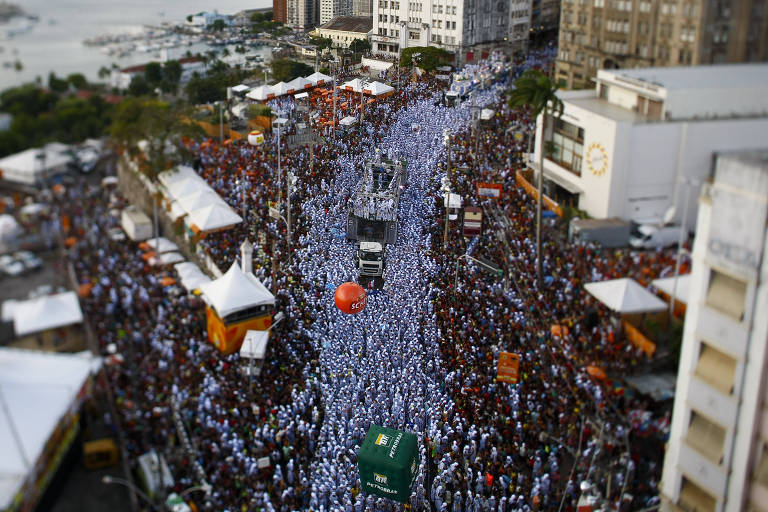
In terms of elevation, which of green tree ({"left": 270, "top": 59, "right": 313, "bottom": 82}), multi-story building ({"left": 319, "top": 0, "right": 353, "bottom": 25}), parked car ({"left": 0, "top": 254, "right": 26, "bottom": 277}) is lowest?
parked car ({"left": 0, "top": 254, "right": 26, "bottom": 277})

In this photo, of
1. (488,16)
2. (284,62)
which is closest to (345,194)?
(284,62)

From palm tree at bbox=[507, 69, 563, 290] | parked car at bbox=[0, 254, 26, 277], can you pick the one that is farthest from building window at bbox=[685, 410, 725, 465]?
parked car at bbox=[0, 254, 26, 277]

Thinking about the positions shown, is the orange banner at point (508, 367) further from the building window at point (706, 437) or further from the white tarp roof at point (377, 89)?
the white tarp roof at point (377, 89)

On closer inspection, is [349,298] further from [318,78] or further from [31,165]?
[318,78]

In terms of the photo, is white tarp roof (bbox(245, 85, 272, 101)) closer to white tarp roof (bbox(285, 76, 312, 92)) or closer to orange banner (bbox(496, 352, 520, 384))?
white tarp roof (bbox(285, 76, 312, 92))

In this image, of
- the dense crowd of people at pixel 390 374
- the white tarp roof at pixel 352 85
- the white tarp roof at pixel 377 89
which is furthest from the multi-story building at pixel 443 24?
the dense crowd of people at pixel 390 374

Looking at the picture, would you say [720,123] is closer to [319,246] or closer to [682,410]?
[682,410]
